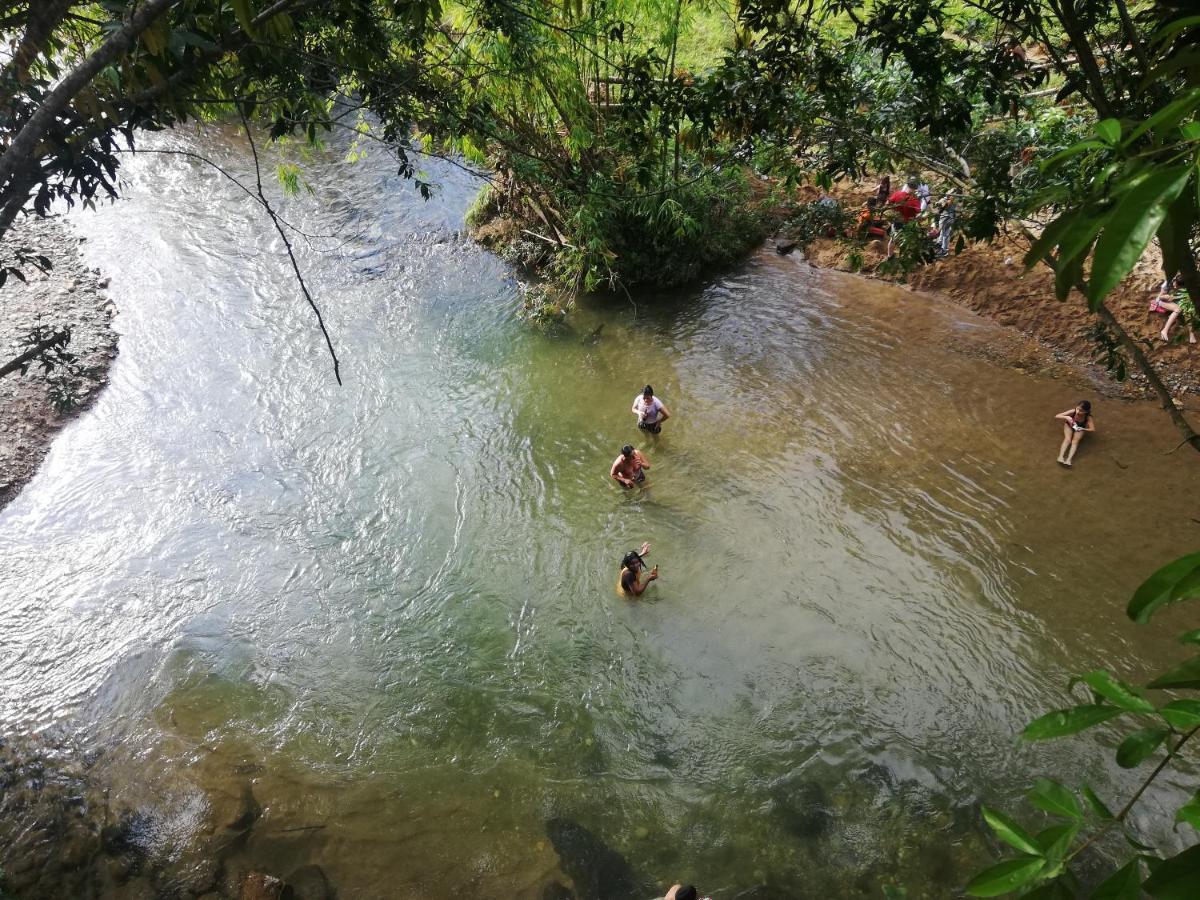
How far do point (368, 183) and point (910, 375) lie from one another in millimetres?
11023

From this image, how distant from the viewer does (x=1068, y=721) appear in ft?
3.59

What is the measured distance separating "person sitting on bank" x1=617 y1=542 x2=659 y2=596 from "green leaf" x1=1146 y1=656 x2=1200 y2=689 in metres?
5.56

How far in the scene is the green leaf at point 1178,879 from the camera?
84cm

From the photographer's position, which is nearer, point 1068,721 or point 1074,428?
point 1068,721

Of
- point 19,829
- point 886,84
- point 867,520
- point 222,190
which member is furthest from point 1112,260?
point 222,190

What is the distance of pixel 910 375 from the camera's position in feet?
30.5

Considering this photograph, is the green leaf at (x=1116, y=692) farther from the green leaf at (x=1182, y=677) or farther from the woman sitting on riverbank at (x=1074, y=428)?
the woman sitting on riverbank at (x=1074, y=428)

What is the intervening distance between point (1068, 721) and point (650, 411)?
7.41 meters

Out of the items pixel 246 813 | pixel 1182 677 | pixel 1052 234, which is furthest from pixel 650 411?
pixel 1182 677

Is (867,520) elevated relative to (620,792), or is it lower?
elevated

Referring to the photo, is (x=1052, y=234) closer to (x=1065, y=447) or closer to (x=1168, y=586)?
(x=1168, y=586)

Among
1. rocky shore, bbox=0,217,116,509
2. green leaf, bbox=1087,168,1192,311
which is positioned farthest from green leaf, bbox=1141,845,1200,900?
rocky shore, bbox=0,217,116,509

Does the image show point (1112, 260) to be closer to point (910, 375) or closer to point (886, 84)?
point (886, 84)

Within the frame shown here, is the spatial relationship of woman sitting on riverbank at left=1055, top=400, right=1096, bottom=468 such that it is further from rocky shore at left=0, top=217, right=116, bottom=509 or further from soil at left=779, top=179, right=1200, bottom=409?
rocky shore at left=0, top=217, right=116, bottom=509
